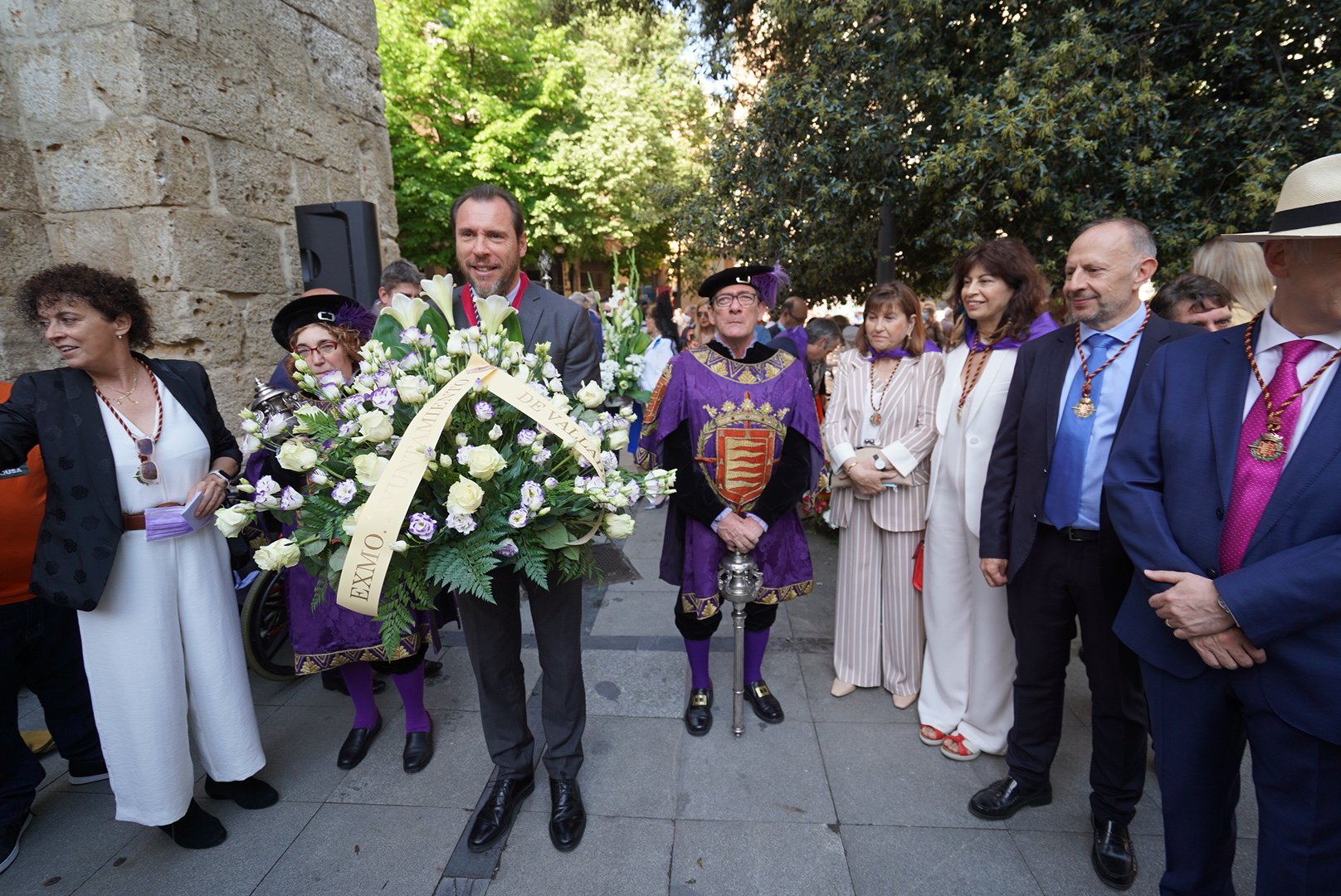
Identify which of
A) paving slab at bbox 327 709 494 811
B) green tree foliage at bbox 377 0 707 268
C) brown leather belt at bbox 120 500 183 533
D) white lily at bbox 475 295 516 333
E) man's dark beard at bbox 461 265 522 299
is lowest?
paving slab at bbox 327 709 494 811

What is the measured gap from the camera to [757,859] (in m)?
2.19

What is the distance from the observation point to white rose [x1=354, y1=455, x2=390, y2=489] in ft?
5.15

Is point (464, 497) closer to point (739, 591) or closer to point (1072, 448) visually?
point (739, 591)

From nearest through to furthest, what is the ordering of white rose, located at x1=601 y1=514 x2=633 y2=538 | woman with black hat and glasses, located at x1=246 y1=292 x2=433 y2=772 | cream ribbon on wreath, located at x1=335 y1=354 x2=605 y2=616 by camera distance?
cream ribbon on wreath, located at x1=335 y1=354 x2=605 y2=616 < white rose, located at x1=601 y1=514 x2=633 y2=538 < woman with black hat and glasses, located at x1=246 y1=292 x2=433 y2=772

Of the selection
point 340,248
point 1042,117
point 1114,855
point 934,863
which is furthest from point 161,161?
point 1042,117

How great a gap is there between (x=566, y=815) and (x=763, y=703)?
42.9 inches

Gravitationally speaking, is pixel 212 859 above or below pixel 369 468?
below

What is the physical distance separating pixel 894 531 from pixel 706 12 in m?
7.53

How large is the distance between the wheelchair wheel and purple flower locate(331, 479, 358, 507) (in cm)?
215

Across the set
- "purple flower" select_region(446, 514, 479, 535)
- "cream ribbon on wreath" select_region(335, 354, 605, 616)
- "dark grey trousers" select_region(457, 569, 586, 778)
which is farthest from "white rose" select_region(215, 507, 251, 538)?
"dark grey trousers" select_region(457, 569, 586, 778)

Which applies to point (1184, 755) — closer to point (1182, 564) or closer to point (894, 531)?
point (1182, 564)

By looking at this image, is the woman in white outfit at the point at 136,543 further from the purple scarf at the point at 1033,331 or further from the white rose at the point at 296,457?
the purple scarf at the point at 1033,331

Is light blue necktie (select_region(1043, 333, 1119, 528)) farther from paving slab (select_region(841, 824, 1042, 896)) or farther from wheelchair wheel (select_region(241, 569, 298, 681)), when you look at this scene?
wheelchair wheel (select_region(241, 569, 298, 681))

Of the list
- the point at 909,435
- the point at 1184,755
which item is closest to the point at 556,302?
the point at 909,435
